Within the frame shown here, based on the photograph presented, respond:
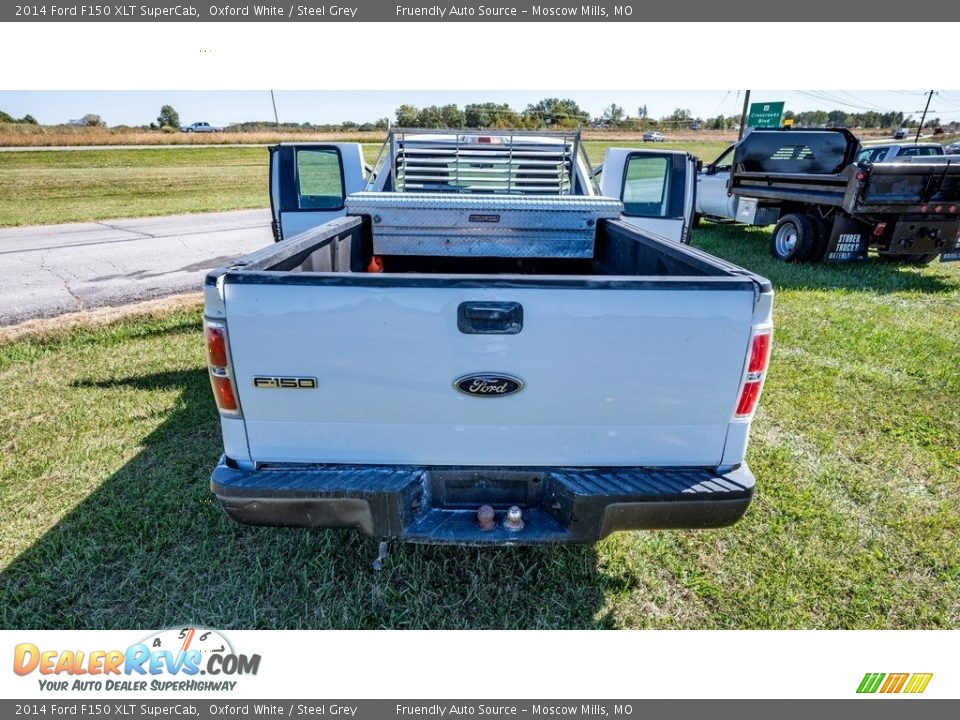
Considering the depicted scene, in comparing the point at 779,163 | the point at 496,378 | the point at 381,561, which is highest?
the point at 779,163

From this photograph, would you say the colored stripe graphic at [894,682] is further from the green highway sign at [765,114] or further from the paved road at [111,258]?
the green highway sign at [765,114]

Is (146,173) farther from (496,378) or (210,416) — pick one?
(496,378)

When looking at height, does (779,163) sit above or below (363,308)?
above

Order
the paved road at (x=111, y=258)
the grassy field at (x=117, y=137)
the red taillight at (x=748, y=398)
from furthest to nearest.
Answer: the grassy field at (x=117, y=137) < the paved road at (x=111, y=258) < the red taillight at (x=748, y=398)

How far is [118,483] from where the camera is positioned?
3.35 m

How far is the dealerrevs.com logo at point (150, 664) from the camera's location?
229cm

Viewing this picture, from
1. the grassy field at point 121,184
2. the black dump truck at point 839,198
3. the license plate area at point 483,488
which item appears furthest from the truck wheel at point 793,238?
the grassy field at point 121,184

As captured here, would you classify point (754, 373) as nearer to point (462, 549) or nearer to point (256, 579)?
point (462, 549)

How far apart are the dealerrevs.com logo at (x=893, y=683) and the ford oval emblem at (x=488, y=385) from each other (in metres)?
2.04

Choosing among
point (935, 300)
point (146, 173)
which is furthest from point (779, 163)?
point (146, 173)

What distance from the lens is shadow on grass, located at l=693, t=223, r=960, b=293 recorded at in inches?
303

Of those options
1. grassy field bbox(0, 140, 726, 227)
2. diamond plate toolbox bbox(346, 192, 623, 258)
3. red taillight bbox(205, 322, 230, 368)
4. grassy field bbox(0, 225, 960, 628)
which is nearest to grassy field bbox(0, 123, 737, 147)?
grassy field bbox(0, 140, 726, 227)

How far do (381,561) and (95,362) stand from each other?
13.1ft

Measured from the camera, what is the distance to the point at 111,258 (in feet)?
31.1
